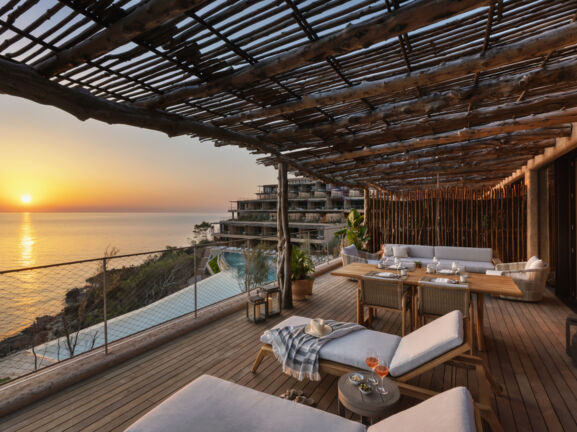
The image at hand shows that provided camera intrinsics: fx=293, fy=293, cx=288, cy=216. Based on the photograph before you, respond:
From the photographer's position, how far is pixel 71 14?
1.75 meters

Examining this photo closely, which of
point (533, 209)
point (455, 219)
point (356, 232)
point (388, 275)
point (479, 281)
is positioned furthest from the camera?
point (356, 232)

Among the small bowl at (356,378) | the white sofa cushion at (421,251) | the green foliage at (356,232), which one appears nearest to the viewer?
the small bowl at (356,378)

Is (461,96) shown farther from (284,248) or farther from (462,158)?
(284,248)

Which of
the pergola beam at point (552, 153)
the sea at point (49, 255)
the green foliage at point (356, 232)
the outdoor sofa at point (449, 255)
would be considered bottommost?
the sea at point (49, 255)

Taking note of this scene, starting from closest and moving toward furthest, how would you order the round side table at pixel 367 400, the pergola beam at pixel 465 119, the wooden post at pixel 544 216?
the round side table at pixel 367 400, the pergola beam at pixel 465 119, the wooden post at pixel 544 216

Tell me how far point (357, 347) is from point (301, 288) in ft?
9.61

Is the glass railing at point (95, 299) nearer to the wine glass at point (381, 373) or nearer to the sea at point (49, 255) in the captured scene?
A: the sea at point (49, 255)

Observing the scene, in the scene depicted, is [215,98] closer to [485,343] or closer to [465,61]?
[465,61]

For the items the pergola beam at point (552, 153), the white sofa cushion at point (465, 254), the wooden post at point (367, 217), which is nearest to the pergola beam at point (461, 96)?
the pergola beam at point (552, 153)

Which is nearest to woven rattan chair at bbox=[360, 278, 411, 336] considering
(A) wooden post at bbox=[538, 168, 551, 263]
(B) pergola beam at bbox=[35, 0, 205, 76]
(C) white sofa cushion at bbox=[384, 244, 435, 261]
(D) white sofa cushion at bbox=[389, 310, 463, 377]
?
(D) white sofa cushion at bbox=[389, 310, 463, 377]

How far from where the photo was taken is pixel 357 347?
2521 mm

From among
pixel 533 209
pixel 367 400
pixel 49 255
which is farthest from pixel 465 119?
pixel 49 255

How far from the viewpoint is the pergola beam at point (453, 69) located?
189cm

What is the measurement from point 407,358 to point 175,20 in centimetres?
288
